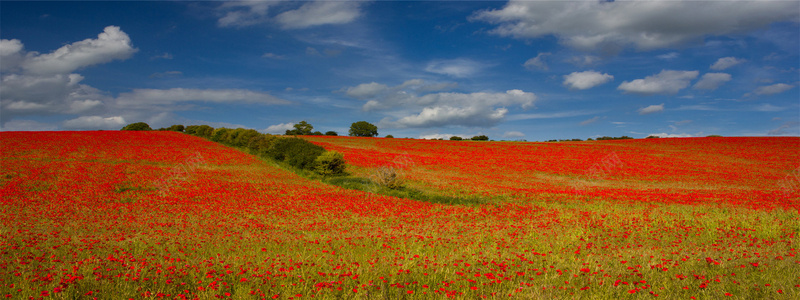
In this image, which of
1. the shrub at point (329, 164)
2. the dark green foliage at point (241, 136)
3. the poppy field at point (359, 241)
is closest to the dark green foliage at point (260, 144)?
the dark green foliage at point (241, 136)

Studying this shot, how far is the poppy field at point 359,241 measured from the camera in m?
6.14

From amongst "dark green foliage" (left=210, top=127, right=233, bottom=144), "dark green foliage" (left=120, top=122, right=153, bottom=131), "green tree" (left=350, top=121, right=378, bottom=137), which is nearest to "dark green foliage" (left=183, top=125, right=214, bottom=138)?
"dark green foliage" (left=210, top=127, right=233, bottom=144)

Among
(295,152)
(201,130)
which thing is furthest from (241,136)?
(201,130)

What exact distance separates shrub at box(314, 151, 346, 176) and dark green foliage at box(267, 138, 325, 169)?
1.73 meters

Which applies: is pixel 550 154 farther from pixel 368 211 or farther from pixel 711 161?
pixel 368 211

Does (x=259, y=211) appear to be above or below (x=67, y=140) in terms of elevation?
below

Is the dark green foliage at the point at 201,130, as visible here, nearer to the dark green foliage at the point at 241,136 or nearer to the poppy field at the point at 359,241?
the dark green foliage at the point at 241,136

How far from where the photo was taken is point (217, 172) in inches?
1200

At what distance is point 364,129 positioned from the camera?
113 m

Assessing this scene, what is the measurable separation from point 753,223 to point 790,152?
58271 millimetres

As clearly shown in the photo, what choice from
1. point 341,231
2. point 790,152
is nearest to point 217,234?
point 341,231

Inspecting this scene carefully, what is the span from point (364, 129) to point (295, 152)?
75.6 metres

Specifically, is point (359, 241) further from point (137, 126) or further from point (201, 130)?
point (137, 126)

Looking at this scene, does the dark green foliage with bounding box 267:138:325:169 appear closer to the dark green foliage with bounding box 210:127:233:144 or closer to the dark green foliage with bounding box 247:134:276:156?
the dark green foliage with bounding box 247:134:276:156
